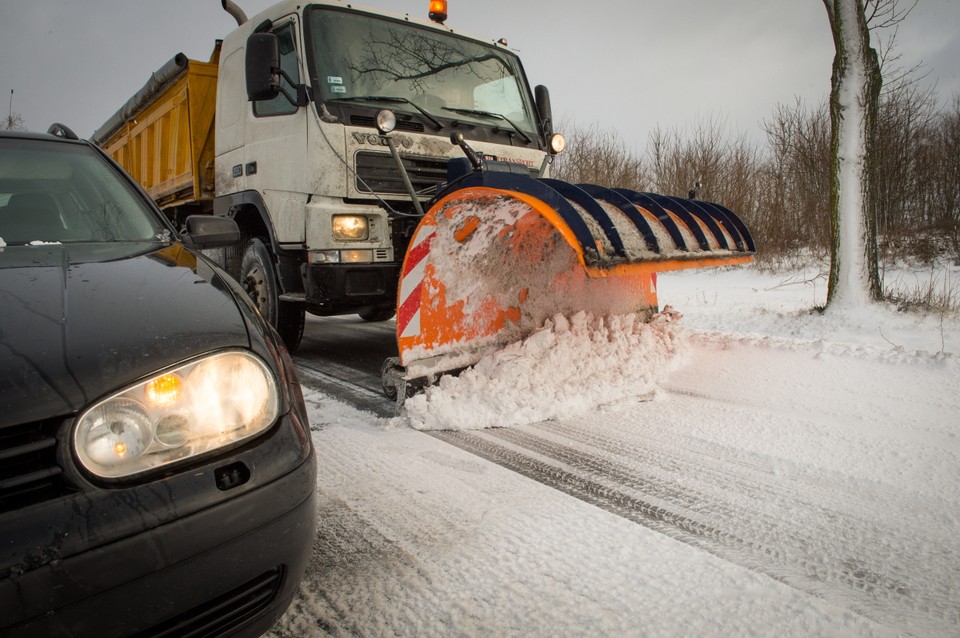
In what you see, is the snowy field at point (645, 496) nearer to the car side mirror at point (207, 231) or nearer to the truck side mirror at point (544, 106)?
the car side mirror at point (207, 231)

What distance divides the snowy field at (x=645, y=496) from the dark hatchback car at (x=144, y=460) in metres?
0.49

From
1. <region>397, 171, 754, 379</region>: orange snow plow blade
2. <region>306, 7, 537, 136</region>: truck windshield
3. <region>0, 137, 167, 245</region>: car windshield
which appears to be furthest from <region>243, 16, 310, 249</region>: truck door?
<region>0, 137, 167, 245</region>: car windshield

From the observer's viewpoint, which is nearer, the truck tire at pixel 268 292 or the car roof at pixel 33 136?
the car roof at pixel 33 136

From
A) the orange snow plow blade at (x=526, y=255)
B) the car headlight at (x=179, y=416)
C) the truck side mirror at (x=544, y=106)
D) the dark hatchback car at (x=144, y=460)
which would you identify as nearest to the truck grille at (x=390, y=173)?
the orange snow plow blade at (x=526, y=255)

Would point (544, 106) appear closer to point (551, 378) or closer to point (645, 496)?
point (551, 378)

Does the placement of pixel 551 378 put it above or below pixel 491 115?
below

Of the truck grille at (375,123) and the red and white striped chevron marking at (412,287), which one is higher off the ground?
the truck grille at (375,123)

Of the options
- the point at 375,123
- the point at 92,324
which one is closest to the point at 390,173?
the point at 375,123

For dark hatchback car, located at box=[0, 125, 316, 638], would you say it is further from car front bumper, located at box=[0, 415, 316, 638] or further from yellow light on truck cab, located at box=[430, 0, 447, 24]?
yellow light on truck cab, located at box=[430, 0, 447, 24]

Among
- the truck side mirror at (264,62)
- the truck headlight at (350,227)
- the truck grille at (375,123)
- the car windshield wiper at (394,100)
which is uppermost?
the truck side mirror at (264,62)

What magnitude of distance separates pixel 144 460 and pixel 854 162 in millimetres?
6597

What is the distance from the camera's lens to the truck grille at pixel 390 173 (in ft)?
12.5

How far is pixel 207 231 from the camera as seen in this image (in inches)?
92.5

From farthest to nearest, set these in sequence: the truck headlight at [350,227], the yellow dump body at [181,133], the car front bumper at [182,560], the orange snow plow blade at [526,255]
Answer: the yellow dump body at [181,133]
the truck headlight at [350,227]
the orange snow plow blade at [526,255]
the car front bumper at [182,560]
